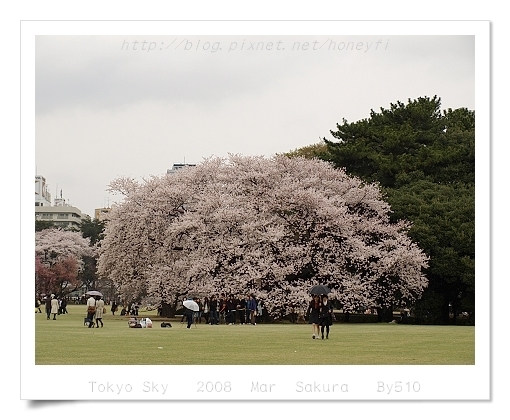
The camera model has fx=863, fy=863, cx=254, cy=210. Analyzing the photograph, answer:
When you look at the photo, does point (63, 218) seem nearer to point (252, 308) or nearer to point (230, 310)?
point (230, 310)

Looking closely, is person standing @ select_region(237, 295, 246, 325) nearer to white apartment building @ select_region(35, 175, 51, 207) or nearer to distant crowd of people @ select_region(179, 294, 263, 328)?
distant crowd of people @ select_region(179, 294, 263, 328)

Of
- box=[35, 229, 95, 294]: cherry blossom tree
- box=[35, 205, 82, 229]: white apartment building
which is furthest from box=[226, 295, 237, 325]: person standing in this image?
box=[35, 229, 95, 294]: cherry blossom tree

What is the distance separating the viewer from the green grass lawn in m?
18.2

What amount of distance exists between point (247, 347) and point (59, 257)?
34.2 meters

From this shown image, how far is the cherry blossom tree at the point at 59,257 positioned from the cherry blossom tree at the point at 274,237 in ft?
39.4

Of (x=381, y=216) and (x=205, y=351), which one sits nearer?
(x=205, y=351)

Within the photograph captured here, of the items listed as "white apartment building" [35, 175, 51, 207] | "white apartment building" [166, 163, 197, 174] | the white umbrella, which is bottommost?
the white umbrella

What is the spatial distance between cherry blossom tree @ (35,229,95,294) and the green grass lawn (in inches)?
889

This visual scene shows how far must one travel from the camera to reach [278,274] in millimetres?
36719

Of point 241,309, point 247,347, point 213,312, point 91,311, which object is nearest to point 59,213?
point 241,309
